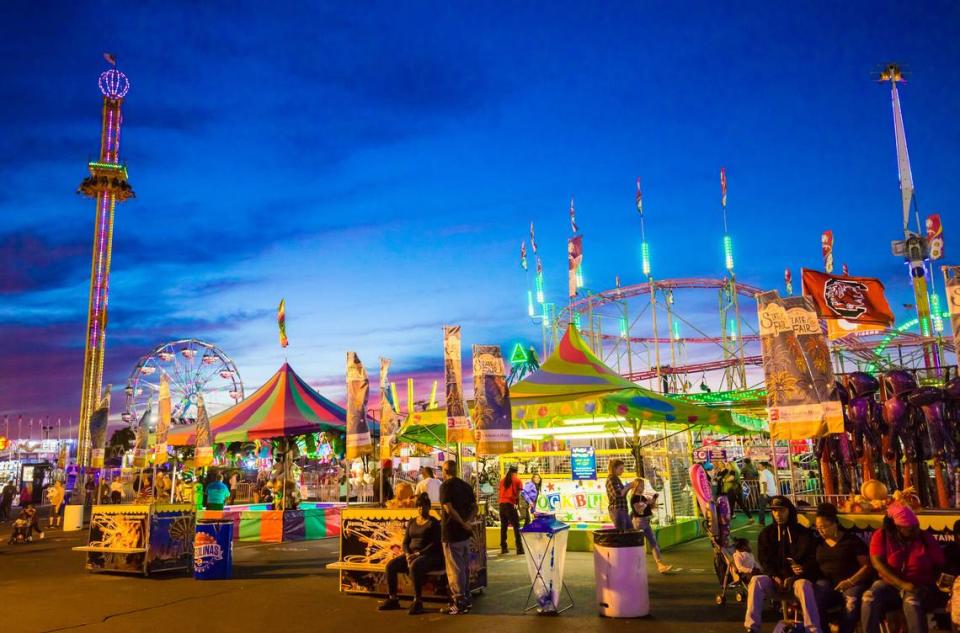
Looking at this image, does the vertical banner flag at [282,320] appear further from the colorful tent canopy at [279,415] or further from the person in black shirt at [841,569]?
the person in black shirt at [841,569]

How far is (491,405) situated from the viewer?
33.1ft

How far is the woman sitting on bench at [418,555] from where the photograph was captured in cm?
814

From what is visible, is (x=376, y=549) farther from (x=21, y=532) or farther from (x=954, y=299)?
(x=21, y=532)

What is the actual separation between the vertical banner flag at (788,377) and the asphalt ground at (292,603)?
1988 millimetres

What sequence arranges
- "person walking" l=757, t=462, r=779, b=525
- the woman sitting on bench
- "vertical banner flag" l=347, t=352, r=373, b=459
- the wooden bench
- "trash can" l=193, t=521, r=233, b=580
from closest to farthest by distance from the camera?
1. the woman sitting on bench
2. "trash can" l=193, t=521, r=233, b=580
3. the wooden bench
4. "vertical banner flag" l=347, t=352, r=373, b=459
5. "person walking" l=757, t=462, r=779, b=525

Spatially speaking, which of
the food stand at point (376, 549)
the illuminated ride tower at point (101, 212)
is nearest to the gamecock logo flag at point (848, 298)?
the food stand at point (376, 549)

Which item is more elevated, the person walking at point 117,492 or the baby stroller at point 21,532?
the person walking at point 117,492

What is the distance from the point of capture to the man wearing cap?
6.06 metres

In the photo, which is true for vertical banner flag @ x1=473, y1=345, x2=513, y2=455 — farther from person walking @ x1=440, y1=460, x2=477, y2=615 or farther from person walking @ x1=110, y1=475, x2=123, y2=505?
person walking @ x1=110, y1=475, x2=123, y2=505

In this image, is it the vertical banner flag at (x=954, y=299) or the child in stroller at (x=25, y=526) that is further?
the child in stroller at (x=25, y=526)

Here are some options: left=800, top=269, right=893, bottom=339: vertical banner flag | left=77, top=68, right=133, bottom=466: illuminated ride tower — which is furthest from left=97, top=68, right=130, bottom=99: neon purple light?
left=800, top=269, right=893, bottom=339: vertical banner flag

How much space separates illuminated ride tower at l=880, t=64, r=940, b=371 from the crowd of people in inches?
1174

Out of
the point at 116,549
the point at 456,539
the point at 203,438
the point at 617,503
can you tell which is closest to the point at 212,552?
the point at 116,549

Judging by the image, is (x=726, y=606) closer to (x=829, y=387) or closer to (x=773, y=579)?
(x=773, y=579)
